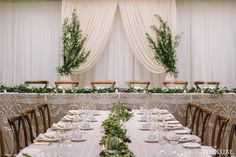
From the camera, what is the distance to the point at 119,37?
11312 mm

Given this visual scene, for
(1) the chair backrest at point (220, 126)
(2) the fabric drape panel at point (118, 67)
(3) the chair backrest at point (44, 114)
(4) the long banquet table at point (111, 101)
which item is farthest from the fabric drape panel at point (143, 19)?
(1) the chair backrest at point (220, 126)

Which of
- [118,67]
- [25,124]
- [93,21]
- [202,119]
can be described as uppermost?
[93,21]

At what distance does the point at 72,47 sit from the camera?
35.0 feet

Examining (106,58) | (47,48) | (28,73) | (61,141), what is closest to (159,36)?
(106,58)

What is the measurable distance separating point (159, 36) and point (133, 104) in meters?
4.49

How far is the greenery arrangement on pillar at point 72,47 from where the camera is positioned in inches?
417

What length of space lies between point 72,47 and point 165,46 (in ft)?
8.63

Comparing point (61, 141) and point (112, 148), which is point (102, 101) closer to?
point (61, 141)

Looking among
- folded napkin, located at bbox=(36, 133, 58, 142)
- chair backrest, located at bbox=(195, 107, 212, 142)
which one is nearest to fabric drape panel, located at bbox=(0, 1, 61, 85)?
chair backrest, located at bbox=(195, 107, 212, 142)

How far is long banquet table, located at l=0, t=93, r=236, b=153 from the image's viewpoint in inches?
259

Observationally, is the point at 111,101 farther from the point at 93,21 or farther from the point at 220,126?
the point at 93,21

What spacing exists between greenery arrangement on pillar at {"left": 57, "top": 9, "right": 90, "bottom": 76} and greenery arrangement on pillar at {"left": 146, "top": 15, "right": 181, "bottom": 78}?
1963mm

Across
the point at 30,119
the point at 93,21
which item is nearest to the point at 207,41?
the point at 93,21

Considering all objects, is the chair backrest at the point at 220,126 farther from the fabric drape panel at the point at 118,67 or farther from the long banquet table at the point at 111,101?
the fabric drape panel at the point at 118,67
